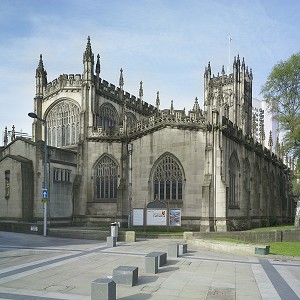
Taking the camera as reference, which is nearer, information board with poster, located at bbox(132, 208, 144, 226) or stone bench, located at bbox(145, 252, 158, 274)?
stone bench, located at bbox(145, 252, 158, 274)

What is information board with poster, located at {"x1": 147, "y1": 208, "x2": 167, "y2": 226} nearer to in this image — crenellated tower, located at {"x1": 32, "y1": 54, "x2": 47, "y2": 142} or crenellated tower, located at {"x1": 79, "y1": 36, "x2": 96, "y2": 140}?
A: crenellated tower, located at {"x1": 79, "y1": 36, "x2": 96, "y2": 140}

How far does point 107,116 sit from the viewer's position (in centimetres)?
4597

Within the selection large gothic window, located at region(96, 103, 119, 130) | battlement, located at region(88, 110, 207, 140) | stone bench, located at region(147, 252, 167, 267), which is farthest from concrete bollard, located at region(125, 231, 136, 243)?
large gothic window, located at region(96, 103, 119, 130)

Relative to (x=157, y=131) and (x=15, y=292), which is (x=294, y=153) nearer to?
(x=157, y=131)

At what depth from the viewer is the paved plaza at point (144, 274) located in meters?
11.6

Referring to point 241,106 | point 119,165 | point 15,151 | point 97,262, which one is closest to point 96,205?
point 119,165

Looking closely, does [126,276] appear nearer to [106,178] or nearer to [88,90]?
[106,178]

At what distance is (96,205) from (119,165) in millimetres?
4643

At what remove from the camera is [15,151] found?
39875 mm

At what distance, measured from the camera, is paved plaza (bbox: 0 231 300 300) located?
11.6 m

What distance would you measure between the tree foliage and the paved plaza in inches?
816

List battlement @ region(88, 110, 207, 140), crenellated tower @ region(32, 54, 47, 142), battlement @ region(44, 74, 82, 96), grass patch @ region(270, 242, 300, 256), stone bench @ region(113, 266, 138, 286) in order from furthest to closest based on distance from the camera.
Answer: crenellated tower @ region(32, 54, 47, 142)
battlement @ region(44, 74, 82, 96)
battlement @ region(88, 110, 207, 140)
grass patch @ region(270, 242, 300, 256)
stone bench @ region(113, 266, 138, 286)

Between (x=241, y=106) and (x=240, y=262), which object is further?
(x=241, y=106)

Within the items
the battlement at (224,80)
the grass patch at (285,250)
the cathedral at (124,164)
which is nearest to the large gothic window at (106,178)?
the cathedral at (124,164)
